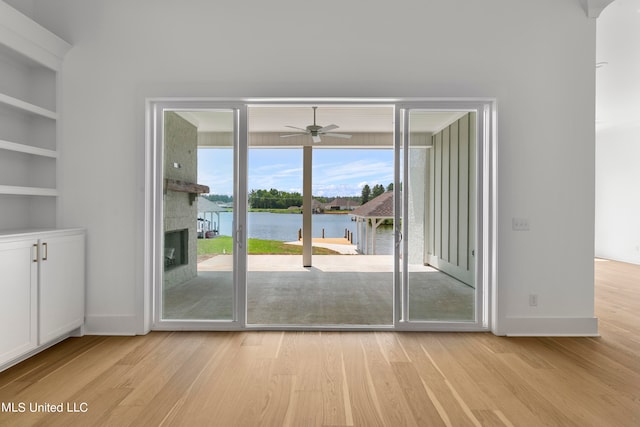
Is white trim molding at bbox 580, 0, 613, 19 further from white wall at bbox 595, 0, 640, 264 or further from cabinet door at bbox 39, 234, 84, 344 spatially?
cabinet door at bbox 39, 234, 84, 344

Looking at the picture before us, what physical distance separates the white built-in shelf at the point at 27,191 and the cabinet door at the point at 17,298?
44cm

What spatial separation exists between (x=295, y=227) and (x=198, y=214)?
496 centimetres

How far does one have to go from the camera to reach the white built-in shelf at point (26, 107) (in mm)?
2855

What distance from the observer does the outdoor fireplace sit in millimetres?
3678

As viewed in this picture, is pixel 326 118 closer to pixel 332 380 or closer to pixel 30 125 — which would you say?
pixel 30 125

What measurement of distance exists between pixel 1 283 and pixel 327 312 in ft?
9.56

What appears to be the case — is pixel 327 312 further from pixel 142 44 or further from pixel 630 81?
pixel 630 81

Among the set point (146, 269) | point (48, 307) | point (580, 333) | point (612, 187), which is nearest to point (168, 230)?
point (146, 269)

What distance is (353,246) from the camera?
362 inches

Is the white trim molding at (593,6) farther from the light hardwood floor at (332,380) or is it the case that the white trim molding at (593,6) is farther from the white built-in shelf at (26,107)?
the white built-in shelf at (26,107)

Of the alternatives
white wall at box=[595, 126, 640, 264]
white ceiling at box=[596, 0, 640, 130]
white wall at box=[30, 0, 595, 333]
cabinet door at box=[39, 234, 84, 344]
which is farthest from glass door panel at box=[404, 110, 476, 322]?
white wall at box=[595, 126, 640, 264]

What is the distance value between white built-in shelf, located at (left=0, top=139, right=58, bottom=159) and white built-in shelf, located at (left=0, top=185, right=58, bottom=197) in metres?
0.29

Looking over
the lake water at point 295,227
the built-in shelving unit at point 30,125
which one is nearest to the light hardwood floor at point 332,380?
the built-in shelving unit at point 30,125

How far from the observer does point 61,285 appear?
3.15m
